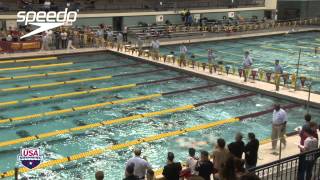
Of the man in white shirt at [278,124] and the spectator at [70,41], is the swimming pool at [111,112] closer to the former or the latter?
the man in white shirt at [278,124]

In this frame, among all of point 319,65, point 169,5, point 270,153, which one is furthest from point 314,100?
point 169,5

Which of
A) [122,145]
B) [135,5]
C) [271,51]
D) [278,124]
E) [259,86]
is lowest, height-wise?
[122,145]

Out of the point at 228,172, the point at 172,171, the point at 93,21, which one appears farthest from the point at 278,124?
the point at 93,21

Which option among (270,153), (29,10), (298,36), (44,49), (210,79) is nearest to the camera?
(270,153)

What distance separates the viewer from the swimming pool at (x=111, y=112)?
37.1ft

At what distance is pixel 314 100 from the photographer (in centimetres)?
1547

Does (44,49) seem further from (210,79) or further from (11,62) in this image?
A: (210,79)

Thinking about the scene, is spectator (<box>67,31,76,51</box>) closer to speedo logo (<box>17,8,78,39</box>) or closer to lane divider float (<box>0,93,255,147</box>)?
speedo logo (<box>17,8,78,39</box>)

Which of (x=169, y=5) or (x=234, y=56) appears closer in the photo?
(x=234, y=56)

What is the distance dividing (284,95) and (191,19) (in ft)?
61.9

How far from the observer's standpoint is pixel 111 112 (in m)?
14.6

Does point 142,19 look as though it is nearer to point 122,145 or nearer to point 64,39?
point 64,39

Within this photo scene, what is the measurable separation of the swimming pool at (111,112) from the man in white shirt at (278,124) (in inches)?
77.5

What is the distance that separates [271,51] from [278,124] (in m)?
17.5
